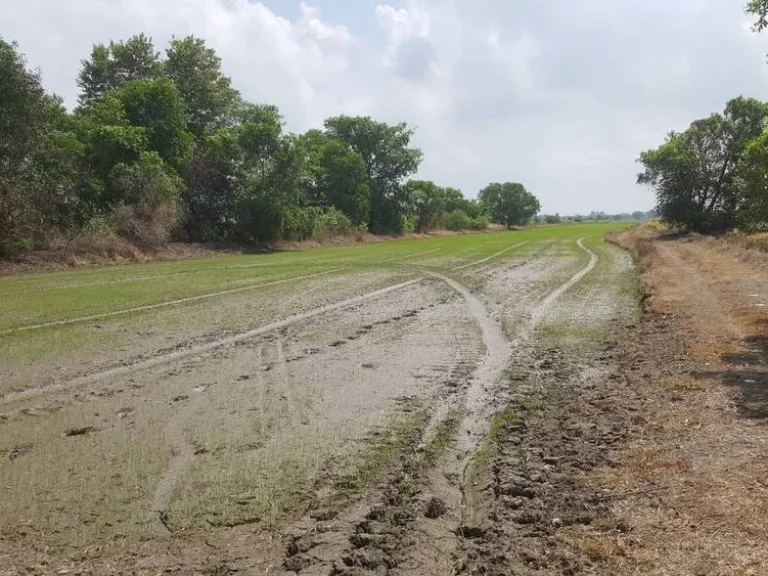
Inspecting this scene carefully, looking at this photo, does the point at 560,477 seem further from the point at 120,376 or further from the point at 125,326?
the point at 125,326

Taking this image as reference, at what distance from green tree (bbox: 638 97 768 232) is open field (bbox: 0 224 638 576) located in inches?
1366

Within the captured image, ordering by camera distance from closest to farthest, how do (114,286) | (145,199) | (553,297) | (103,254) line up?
(553,297)
(114,286)
(103,254)
(145,199)

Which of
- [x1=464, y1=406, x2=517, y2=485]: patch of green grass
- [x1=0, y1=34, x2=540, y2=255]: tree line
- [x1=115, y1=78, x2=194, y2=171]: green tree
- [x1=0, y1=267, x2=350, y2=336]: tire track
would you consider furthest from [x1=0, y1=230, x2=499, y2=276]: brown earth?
[x1=464, y1=406, x2=517, y2=485]: patch of green grass

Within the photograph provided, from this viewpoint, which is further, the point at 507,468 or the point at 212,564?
the point at 507,468

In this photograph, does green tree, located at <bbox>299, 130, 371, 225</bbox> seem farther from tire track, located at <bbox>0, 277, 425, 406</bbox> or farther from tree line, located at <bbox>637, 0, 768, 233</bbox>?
tire track, located at <bbox>0, 277, 425, 406</bbox>

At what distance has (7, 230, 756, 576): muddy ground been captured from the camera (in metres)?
3.43

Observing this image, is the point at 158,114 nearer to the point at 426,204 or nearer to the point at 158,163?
the point at 158,163

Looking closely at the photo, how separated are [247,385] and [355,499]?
3.23 m

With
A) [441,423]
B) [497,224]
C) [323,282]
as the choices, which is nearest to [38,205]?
[323,282]

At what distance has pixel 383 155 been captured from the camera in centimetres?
7200

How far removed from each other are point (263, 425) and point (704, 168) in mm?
45173

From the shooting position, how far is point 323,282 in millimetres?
17688

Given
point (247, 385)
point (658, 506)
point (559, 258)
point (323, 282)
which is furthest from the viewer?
point (559, 258)

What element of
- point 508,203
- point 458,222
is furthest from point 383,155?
point 508,203
